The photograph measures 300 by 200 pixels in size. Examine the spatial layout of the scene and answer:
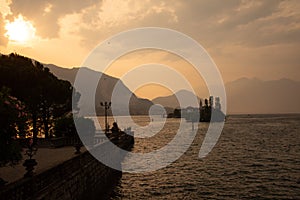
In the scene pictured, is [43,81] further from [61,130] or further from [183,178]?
[183,178]

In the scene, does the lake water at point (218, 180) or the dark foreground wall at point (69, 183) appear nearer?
the dark foreground wall at point (69, 183)

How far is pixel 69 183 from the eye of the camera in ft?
59.3

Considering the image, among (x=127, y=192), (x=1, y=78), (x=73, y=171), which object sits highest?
(x=1, y=78)

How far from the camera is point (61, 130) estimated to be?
44.7 m

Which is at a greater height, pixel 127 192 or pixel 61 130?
pixel 61 130

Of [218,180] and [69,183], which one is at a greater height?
[69,183]

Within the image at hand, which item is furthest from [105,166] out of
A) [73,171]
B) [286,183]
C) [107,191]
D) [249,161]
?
[249,161]

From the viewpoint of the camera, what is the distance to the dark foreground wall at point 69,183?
41.0 feet

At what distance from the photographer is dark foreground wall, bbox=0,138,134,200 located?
41.0 feet

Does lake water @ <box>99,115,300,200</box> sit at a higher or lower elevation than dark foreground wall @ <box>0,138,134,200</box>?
lower

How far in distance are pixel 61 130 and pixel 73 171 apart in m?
26.1

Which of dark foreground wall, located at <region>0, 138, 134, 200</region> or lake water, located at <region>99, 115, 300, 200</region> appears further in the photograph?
lake water, located at <region>99, 115, 300, 200</region>

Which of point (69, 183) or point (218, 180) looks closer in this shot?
point (69, 183)

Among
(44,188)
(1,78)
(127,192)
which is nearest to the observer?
(44,188)
